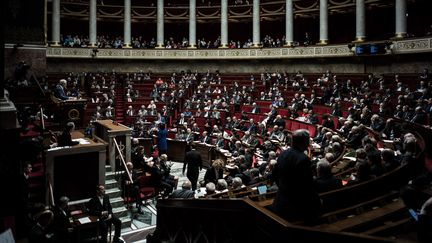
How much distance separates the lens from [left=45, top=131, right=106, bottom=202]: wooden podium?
8914 millimetres

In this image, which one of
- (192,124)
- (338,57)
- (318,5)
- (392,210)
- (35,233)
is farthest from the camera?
(318,5)

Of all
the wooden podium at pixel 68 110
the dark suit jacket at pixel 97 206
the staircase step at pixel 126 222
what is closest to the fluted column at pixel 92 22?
the wooden podium at pixel 68 110

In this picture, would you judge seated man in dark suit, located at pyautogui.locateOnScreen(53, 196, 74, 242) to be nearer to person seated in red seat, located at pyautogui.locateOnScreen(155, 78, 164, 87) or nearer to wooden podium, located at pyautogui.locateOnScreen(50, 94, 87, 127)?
wooden podium, located at pyautogui.locateOnScreen(50, 94, 87, 127)

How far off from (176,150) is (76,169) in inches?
300

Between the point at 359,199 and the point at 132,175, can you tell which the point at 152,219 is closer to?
the point at 132,175

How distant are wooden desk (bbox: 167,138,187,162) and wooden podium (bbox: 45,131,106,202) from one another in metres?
6.91

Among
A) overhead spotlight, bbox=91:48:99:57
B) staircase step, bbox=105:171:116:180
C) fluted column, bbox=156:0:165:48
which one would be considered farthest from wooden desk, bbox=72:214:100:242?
fluted column, bbox=156:0:165:48

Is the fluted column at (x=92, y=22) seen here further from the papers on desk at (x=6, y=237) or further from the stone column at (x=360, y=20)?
the papers on desk at (x=6, y=237)

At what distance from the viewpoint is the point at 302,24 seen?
1191 inches

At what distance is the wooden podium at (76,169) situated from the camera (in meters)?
8.91

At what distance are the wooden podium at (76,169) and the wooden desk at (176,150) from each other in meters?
6.91

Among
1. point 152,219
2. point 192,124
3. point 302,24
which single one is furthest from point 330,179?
point 302,24

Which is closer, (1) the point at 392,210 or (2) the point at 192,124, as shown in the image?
(1) the point at 392,210

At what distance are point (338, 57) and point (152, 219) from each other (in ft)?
59.9
